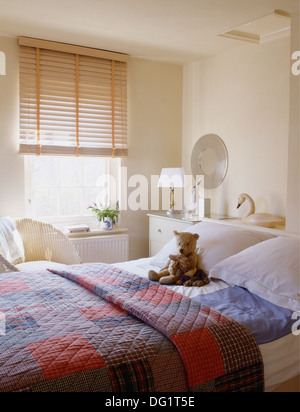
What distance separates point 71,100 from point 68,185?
0.83m

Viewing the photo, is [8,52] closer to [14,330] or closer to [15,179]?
[15,179]

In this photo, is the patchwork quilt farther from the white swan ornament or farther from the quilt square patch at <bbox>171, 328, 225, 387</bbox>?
the white swan ornament

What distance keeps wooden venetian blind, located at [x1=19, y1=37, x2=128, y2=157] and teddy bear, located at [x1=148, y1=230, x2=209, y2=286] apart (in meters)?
1.75

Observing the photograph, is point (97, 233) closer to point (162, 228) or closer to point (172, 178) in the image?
point (162, 228)

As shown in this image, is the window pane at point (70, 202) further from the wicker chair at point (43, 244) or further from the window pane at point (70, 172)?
the wicker chair at point (43, 244)

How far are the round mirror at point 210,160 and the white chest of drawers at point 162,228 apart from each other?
53cm

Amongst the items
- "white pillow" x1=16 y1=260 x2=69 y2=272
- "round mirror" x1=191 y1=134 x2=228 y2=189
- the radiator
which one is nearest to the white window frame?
the radiator

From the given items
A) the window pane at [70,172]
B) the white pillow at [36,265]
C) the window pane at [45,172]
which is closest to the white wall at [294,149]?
the white pillow at [36,265]

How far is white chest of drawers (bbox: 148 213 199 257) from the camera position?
3.73m

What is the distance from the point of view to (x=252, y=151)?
3.70 m

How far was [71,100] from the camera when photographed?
385cm

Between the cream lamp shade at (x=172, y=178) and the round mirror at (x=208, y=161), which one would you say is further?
the round mirror at (x=208, y=161)

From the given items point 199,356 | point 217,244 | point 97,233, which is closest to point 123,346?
point 199,356

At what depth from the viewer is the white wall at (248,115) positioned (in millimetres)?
3414
